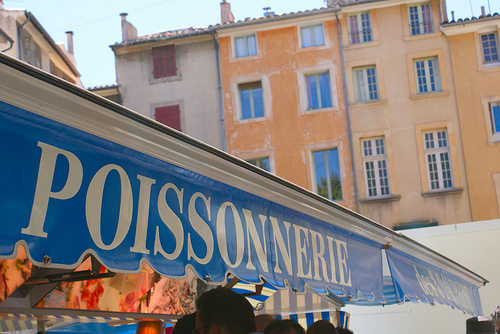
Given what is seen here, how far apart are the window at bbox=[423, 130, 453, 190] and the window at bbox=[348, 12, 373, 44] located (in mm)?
4706

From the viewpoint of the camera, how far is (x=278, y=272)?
3420mm

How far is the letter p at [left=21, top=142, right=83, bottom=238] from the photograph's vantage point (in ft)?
6.67

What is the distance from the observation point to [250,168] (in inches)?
130

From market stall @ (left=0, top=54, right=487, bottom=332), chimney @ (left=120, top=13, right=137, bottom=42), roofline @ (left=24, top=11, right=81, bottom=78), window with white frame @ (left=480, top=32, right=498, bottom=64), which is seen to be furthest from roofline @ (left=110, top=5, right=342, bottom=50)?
market stall @ (left=0, top=54, right=487, bottom=332)

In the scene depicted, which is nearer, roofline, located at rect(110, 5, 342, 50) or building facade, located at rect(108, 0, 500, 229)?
building facade, located at rect(108, 0, 500, 229)

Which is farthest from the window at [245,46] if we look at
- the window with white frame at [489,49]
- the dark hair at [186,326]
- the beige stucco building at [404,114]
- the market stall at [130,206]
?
the dark hair at [186,326]

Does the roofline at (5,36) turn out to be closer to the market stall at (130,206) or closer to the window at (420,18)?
the window at (420,18)

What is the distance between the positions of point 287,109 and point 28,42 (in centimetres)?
988

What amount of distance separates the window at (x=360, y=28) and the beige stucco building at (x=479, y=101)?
2.91 m

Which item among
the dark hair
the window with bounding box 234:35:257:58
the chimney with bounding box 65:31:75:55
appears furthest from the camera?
the chimney with bounding box 65:31:75:55

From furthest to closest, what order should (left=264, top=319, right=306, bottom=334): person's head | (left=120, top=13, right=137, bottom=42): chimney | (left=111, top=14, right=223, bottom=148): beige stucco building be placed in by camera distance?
(left=120, top=13, right=137, bottom=42): chimney, (left=111, top=14, right=223, bottom=148): beige stucco building, (left=264, top=319, right=306, bottom=334): person's head

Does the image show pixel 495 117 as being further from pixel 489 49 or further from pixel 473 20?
pixel 473 20

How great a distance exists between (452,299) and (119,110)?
5640mm

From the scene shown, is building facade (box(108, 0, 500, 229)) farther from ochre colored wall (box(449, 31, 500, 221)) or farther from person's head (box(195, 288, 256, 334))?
person's head (box(195, 288, 256, 334))
